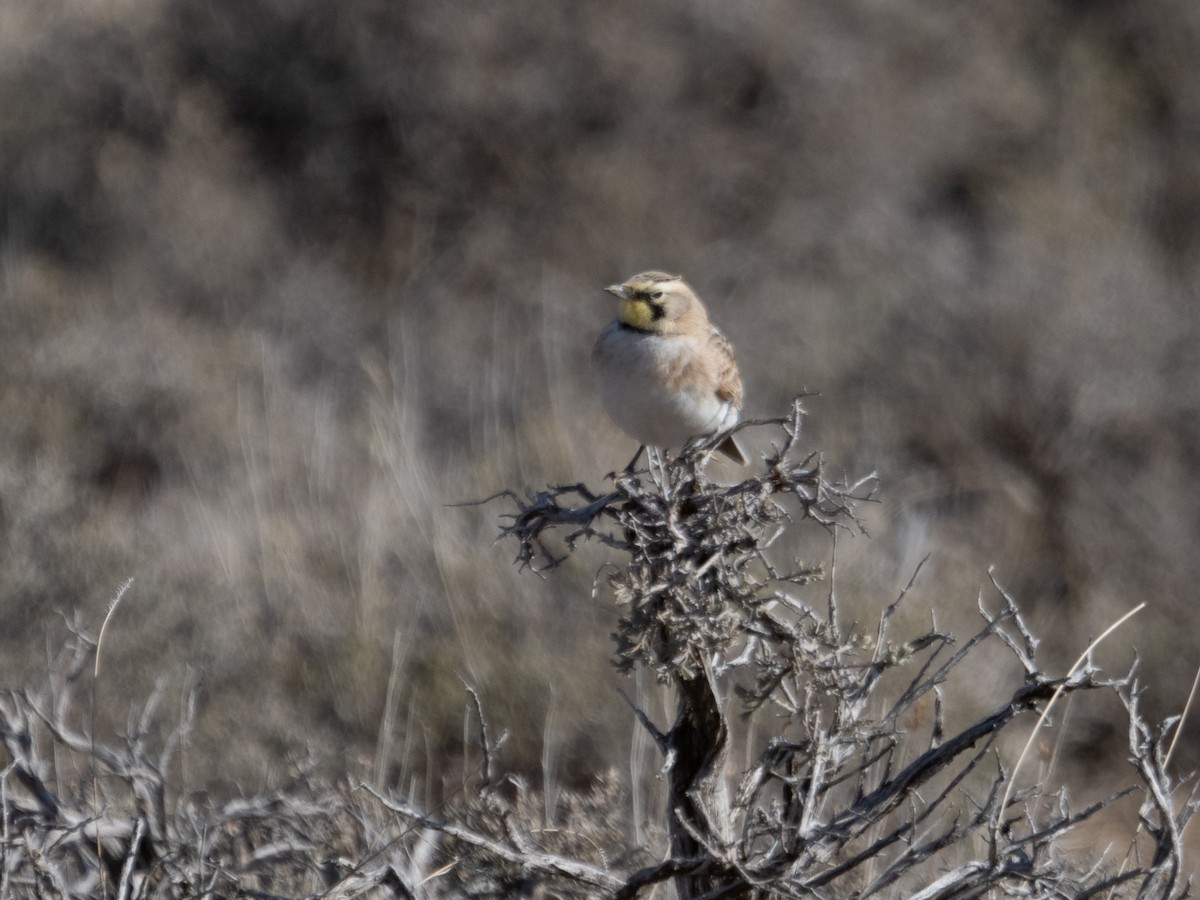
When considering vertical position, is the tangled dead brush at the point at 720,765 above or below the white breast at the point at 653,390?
below

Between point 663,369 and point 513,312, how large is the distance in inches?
296

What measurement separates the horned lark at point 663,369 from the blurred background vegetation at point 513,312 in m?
1.94

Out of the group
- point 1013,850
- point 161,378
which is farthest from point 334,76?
point 1013,850

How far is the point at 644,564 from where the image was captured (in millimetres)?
3174

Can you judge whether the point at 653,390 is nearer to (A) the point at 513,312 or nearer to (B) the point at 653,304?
(B) the point at 653,304

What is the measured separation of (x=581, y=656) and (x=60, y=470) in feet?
11.7

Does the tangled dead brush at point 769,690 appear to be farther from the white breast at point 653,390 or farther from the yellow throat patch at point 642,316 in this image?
the yellow throat patch at point 642,316

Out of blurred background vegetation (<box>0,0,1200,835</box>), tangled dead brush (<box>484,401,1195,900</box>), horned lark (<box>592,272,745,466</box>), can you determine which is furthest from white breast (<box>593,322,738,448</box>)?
blurred background vegetation (<box>0,0,1200,835</box>)

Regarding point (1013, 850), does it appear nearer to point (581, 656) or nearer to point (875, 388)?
point (581, 656)

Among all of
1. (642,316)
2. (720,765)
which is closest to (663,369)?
(642,316)

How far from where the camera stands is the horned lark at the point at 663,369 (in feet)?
15.0

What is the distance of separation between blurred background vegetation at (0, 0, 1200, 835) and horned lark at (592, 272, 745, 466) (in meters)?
1.94

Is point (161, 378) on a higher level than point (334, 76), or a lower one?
lower

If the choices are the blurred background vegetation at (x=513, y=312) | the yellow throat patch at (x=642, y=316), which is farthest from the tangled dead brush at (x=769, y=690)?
the blurred background vegetation at (x=513, y=312)
